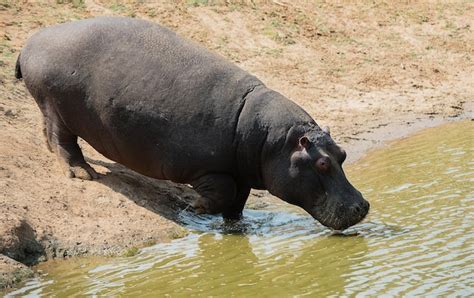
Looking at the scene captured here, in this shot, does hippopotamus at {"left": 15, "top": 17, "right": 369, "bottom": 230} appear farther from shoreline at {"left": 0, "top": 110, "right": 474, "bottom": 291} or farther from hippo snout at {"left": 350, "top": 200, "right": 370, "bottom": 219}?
shoreline at {"left": 0, "top": 110, "right": 474, "bottom": 291}

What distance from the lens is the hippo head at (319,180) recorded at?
31.3ft

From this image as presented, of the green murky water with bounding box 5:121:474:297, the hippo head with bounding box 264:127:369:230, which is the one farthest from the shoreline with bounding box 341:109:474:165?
the hippo head with bounding box 264:127:369:230

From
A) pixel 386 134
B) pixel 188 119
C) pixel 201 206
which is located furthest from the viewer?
pixel 386 134

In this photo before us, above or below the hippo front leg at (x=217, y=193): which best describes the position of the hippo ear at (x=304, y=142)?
above

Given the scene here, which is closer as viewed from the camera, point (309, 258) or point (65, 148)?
point (309, 258)

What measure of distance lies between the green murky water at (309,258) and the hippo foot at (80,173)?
50.5 inches

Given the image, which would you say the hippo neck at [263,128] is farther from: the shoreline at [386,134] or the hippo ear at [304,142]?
the shoreline at [386,134]

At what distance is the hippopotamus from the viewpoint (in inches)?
380

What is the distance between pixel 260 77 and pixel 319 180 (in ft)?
21.3

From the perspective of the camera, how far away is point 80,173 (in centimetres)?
1067

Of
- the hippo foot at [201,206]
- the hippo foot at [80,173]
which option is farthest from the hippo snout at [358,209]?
the hippo foot at [80,173]

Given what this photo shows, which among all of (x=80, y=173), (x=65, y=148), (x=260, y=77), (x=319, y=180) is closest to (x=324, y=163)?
(x=319, y=180)

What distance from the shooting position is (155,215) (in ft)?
33.1

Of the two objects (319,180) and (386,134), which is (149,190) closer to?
(319,180)
